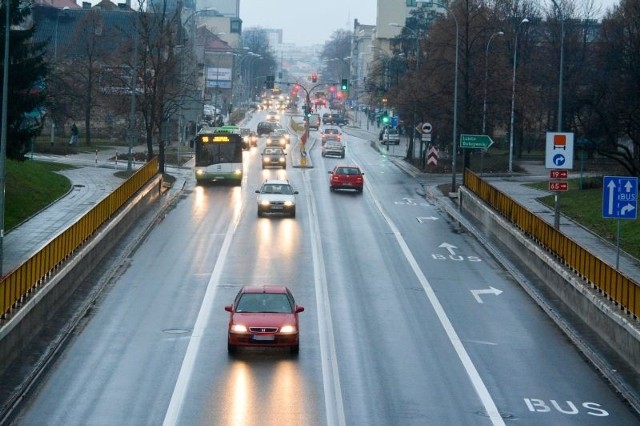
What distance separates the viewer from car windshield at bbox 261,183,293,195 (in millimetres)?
49344

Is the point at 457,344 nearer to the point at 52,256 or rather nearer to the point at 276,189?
the point at 52,256

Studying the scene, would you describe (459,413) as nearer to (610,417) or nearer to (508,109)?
(610,417)

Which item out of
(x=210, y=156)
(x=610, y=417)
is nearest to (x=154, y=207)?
(x=210, y=156)

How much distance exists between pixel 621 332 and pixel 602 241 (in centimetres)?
1552

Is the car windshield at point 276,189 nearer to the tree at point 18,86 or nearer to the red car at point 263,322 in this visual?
the tree at point 18,86

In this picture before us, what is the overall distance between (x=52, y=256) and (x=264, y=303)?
6577 millimetres

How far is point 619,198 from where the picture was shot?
26938mm

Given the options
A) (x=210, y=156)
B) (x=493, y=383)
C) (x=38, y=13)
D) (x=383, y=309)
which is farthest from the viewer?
(x=38, y=13)

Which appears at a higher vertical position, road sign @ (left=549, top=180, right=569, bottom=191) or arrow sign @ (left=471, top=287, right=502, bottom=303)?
road sign @ (left=549, top=180, right=569, bottom=191)

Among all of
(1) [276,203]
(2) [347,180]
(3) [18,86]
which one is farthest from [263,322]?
(2) [347,180]

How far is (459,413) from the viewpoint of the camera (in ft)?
67.4

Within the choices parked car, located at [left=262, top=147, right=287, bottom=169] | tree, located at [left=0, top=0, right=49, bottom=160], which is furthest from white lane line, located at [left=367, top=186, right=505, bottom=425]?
parked car, located at [left=262, top=147, right=287, bottom=169]

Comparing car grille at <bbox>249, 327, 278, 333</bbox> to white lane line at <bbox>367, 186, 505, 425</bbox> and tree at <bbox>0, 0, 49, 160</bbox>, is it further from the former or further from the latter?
tree at <bbox>0, 0, 49, 160</bbox>

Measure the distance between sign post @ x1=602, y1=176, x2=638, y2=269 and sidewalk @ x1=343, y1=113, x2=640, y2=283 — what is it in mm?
5085
